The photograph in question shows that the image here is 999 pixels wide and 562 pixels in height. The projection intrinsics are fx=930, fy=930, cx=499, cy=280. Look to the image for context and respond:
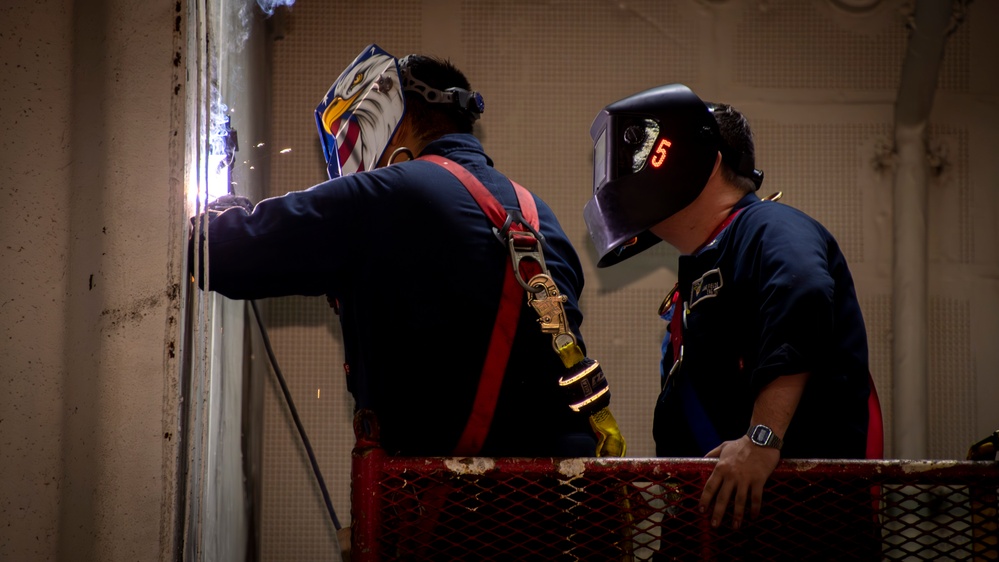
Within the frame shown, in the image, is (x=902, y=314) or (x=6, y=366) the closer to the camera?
(x=6, y=366)

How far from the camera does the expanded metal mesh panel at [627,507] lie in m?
2.02

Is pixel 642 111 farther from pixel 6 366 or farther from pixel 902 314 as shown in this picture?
pixel 902 314

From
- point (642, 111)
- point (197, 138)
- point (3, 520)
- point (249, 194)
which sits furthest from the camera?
point (249, 194)

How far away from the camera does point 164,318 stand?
2037 mm

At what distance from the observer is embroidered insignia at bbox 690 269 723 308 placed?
2307 mm

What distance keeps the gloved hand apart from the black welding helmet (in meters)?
0.58

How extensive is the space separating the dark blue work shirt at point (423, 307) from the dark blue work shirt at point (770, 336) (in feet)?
1.06

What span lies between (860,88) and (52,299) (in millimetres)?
3485

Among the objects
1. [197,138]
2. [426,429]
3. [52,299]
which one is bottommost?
[426,429]

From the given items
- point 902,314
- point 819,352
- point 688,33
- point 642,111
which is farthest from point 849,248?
point 819,352

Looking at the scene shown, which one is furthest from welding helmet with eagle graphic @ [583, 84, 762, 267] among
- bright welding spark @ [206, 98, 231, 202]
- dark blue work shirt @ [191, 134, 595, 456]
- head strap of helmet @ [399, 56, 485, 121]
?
bright welding spark @ [206, 98, 231, 202]

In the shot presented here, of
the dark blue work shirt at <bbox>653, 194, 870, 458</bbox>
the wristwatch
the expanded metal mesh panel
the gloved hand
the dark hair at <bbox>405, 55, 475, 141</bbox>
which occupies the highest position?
the dark hair at <bbox>405, 55, 475, 141</bbox>

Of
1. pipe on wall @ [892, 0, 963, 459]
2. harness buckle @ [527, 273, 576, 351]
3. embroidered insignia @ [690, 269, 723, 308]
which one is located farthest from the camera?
pipe on wall @ [892, 0, 963, 459]

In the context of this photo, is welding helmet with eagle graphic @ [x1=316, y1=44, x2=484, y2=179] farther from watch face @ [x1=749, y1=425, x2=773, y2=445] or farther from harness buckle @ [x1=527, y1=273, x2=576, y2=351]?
watch face @ [x1=749, y1=425, x2=773, y2=445]
